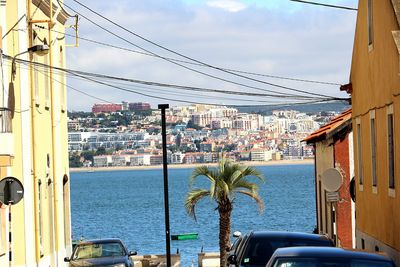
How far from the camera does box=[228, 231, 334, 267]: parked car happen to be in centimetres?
2053

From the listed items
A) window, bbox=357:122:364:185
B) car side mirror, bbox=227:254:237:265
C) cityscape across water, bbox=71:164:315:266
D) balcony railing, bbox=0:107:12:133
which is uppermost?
balcony railing, bbox=0:107:12:133

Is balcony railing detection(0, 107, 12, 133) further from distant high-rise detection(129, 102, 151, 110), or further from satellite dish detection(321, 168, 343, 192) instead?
distant high-rise detection(129, 102, 151, 110)

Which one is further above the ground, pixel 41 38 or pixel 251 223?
pixel 41 38

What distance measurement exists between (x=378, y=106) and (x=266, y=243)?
5.84 meters

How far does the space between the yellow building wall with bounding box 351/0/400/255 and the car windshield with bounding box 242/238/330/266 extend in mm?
2817

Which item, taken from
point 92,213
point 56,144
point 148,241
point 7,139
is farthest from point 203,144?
point 7,139

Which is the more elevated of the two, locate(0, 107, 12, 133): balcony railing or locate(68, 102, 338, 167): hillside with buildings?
locate(68, 102, 338, 167): hillside with buildings

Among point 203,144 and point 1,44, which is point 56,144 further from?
point 203,144

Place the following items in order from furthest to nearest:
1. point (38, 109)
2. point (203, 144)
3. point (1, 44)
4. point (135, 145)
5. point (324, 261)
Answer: point (135, 145), point (203, 144), point (38, 109), point (1, 44), point (324, 261)

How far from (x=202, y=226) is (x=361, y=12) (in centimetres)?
7183

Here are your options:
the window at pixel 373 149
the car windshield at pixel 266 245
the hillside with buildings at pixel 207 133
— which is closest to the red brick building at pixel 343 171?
the window at pixel 373 149

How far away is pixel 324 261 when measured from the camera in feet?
50.0

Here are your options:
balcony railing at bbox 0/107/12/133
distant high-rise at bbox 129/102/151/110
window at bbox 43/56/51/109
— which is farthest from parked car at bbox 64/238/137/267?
distant high-rise at bbox 129/102/151/110

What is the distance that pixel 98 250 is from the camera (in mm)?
30547
